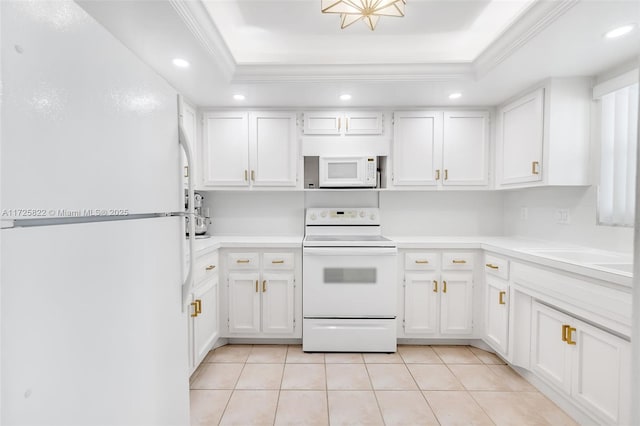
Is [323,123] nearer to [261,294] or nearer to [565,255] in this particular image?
[261,294]

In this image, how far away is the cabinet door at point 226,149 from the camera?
279cm

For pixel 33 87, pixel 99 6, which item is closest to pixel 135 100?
pixel 33 87

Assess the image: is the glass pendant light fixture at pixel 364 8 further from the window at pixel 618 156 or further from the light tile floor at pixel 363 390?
the light tile floor at pixel 363 390

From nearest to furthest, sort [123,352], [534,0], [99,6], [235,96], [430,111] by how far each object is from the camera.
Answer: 1. [123,352]
2. [99,6]
3. [534,0]
4. [235,96]
5. [430,111]

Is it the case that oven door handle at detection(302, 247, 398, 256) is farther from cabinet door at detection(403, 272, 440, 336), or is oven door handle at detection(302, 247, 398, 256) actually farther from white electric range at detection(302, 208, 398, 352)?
cabinet door at detection(403, 272, 440, 336)

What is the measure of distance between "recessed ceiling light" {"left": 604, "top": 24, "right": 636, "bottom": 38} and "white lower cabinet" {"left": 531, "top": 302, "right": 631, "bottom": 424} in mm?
1508

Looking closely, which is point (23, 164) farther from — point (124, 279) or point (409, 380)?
point (409, 380)

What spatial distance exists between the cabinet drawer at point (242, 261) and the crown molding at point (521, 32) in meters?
2.22

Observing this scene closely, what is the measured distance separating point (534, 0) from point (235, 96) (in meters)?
2.03

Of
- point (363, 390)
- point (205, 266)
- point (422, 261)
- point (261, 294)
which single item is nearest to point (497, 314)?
point (422, 261)

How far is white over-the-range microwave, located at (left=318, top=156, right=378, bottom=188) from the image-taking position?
9.07 ft

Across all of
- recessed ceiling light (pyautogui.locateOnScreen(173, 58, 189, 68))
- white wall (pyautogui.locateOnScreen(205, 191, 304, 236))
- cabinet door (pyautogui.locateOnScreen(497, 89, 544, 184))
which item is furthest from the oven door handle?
recessed ceiling light (pyautogui.locateOnScreen(173, 58, 189, 68))

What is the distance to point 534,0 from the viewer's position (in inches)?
62.0

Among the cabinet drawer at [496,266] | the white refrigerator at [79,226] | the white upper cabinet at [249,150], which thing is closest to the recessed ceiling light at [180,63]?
the white upper cabinet at [249,150]
